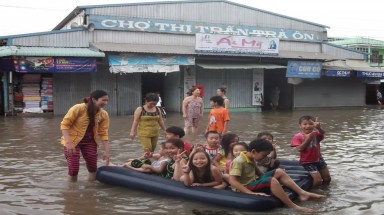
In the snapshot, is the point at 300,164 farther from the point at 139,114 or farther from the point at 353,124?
the point at 353,124

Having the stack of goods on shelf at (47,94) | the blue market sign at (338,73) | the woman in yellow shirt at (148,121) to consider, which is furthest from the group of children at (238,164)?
the blue market sign at (338,73)

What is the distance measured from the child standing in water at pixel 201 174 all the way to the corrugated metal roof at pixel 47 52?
45.7 feet

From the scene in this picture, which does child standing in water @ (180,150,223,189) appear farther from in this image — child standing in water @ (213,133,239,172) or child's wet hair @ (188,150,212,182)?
child standing in water @ (213,133,239,172)

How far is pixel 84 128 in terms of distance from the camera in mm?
6742

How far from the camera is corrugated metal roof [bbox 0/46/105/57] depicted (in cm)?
1798

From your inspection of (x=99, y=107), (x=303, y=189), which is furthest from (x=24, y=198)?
(x=303, y=189)

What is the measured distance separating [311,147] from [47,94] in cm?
1588

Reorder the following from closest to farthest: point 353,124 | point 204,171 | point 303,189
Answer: point 204,171 → point 303,189 → point 353,124

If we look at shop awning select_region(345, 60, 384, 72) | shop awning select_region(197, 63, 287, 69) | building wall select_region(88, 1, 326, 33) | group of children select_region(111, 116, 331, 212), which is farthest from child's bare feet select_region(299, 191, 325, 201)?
shop awning select_region(345, 60, 384, 72)

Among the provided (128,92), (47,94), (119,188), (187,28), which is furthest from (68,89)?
(119,188)

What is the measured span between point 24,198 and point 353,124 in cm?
1379

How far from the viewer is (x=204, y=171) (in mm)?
6043

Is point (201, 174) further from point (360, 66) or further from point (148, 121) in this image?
point (360, 66)

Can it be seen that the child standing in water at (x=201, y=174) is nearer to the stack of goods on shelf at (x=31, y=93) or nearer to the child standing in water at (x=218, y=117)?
the child standing in water at (x=218, y=117)
